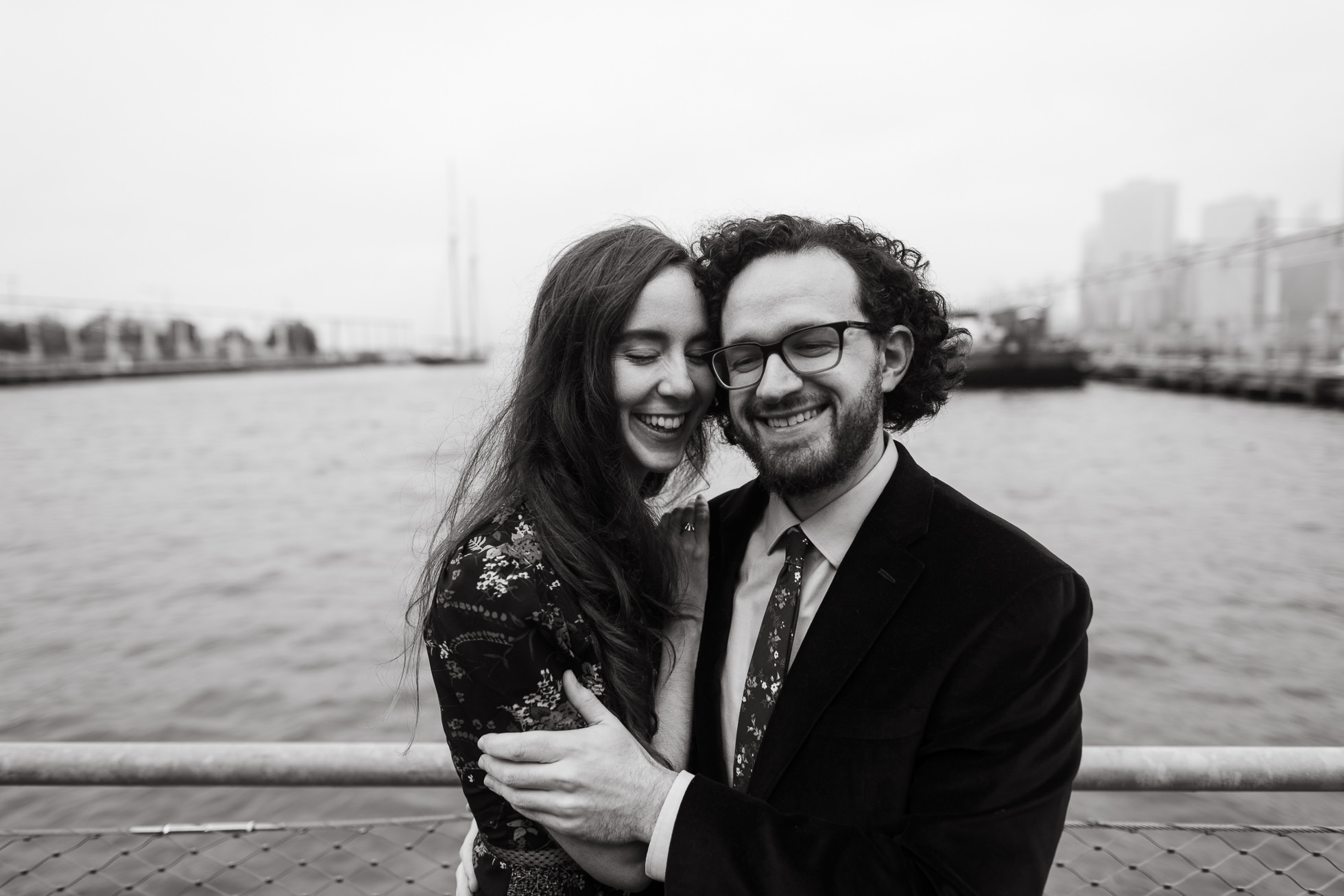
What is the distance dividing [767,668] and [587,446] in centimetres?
59

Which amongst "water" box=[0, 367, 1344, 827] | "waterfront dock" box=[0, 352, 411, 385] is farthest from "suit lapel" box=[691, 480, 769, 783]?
"waterfront dock" box=[0, 352, 411, 385]

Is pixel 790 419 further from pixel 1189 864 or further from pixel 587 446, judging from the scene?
pixel 1189 864

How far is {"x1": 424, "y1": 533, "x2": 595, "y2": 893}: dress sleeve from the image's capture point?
5.24 ft

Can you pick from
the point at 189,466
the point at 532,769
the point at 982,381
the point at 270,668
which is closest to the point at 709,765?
the point at 532,769

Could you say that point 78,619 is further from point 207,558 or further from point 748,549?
point 748,549

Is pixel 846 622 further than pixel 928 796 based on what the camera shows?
Yes

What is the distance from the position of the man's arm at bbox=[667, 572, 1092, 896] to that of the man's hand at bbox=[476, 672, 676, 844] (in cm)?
8

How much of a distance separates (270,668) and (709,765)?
935cm

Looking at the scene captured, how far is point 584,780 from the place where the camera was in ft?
4.97

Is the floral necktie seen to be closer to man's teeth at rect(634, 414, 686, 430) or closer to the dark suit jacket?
the dark suit jacket

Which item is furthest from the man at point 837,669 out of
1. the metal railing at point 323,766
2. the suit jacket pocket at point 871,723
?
the metal railing at point 323,766

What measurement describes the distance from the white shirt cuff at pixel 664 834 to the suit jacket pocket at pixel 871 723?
0.29m

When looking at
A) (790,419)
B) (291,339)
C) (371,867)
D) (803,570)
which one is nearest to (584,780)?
(803,570)

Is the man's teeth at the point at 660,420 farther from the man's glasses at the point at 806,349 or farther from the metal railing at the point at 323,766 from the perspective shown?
the metal railing at the point at 323,766
